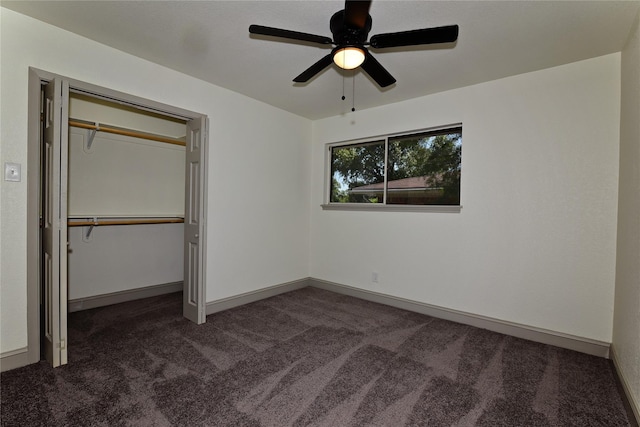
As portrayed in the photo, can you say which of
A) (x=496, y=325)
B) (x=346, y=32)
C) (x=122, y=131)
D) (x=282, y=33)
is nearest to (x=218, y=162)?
(x=122, y=131)

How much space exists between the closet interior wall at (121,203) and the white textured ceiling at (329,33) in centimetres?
136

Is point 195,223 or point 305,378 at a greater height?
point 195,223

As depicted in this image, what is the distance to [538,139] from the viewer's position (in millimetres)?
2781

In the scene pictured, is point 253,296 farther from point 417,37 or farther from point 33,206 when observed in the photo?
point 417,37

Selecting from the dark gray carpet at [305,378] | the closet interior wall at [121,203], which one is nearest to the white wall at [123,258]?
the closet interior wall at [121,203]

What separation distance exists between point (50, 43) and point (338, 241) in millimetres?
3485

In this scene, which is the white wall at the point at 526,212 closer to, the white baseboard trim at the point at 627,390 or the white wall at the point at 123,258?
the white baseboard trim at the point at 627,390

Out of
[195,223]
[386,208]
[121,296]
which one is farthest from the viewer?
[386,208]

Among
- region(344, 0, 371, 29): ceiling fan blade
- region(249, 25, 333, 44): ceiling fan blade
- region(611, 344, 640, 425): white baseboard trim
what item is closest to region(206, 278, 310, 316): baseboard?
region(249, 25, 333, 44): ceiling fan blade

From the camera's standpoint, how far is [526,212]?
2840mm

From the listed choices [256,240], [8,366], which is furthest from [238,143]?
[8,366]

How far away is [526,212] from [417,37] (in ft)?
6.62

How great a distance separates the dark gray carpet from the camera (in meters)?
1.76

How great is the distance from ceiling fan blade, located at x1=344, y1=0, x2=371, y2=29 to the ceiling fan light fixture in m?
0.18
